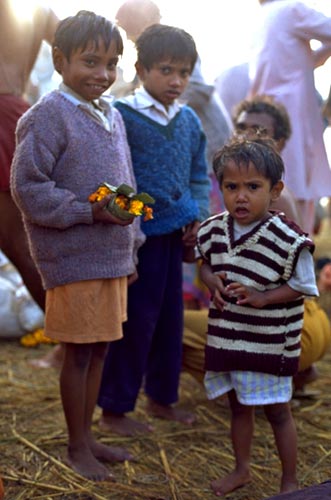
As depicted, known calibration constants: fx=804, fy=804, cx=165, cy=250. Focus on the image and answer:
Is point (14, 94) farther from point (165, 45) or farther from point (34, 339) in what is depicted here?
point (34, 339)

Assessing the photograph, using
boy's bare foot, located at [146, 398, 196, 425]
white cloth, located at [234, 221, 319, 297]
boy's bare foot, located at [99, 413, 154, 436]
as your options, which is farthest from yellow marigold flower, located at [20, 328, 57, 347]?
white cloth, located at [234, 221, 319, 297]

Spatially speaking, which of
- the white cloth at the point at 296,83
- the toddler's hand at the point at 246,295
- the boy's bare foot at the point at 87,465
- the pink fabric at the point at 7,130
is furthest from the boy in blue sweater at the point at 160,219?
the white cloth at the point at 296,83

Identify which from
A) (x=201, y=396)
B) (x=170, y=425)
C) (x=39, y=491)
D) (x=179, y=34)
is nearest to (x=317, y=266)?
(x=201, y=396)

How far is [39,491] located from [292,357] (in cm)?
A: 106

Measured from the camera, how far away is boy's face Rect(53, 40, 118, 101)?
9.62 ft

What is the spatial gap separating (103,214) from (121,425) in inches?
47.6

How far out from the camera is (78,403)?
10.2 ft

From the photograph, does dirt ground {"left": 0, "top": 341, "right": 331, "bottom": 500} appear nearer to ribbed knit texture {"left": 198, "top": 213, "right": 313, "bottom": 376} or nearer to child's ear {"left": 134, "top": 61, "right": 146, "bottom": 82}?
ribbed knit texture {"left": 198, "top": 213, "right": 313, "bottom": 376}

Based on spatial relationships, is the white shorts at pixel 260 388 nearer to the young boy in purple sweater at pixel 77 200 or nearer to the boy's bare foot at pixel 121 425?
the young boy in purple sweater at pixel 77 200

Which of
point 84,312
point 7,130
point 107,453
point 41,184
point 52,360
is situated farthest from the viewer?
point 52,360

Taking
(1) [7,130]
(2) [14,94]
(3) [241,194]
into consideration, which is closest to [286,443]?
(3) [241,194]

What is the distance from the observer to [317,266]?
24.5 ft

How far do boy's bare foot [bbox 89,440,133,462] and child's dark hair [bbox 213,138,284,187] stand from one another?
124cm

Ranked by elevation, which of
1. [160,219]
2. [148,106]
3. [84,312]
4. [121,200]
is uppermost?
[148,106]
